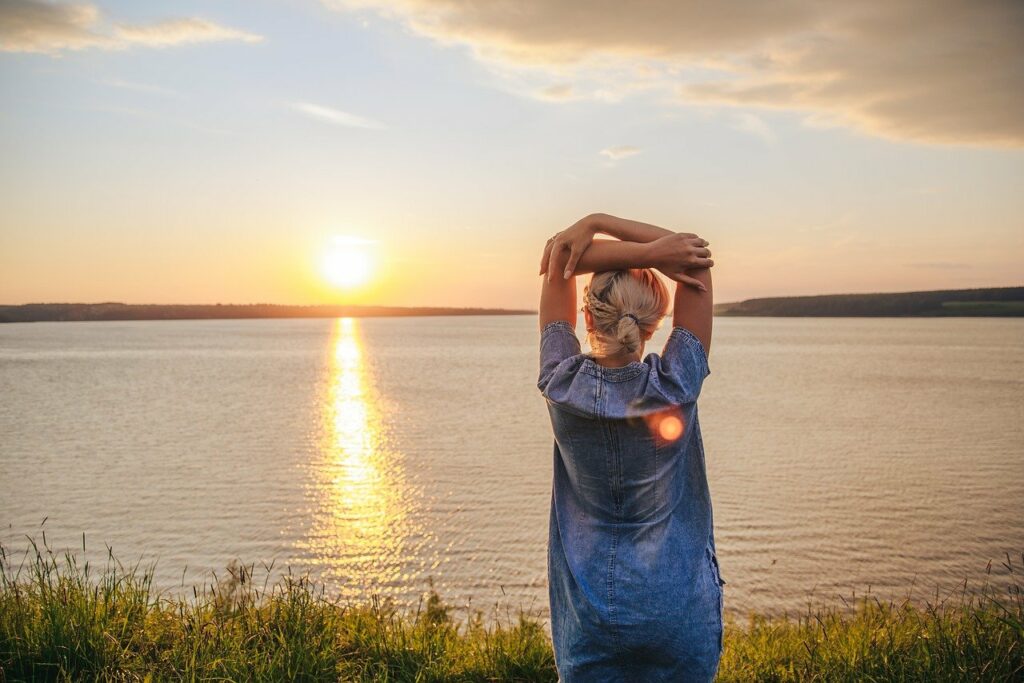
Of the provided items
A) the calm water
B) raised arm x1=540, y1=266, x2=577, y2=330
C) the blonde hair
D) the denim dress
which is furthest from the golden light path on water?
the blonde hair

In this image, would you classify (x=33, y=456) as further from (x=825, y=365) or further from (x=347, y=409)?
(x=825, y=365)

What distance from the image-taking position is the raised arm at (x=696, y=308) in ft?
6.92

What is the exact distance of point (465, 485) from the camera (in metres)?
15.6

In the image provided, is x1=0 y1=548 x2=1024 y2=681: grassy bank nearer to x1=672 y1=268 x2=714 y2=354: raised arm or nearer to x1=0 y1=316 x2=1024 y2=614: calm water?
x1=672 y1=268 x2=714 y2=354: raised arm

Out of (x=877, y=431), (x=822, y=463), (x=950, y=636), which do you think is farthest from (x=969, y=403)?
(x=950, y=636)

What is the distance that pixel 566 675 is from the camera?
7.22 feet

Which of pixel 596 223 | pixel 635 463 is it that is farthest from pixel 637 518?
pixel 596 223

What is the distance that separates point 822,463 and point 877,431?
563 centimetres

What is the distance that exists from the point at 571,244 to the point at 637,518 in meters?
0.79

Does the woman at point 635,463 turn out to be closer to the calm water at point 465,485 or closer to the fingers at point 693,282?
the fingers at point 693,282

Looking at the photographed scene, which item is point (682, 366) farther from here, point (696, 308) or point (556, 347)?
point (556, 347)

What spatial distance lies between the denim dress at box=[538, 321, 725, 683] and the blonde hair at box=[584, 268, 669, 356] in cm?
6

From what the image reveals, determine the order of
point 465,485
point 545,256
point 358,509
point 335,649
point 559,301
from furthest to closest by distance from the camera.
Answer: point 465,485 → point 358,509 → point 335,649 → point 545,256 → point 559,301

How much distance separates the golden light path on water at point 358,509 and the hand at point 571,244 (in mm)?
8583
